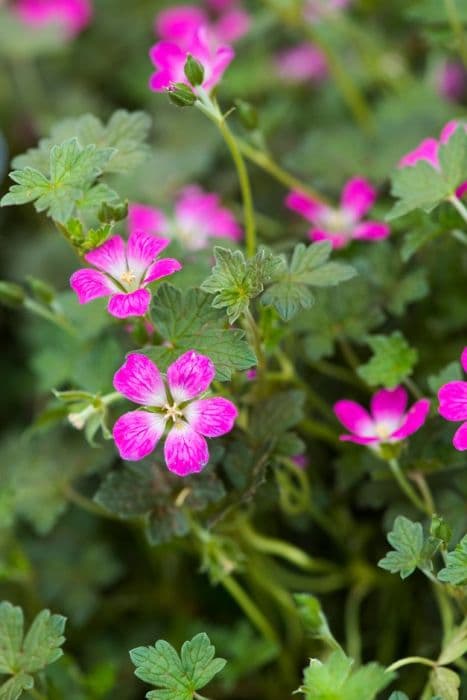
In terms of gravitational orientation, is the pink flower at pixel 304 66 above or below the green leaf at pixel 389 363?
above

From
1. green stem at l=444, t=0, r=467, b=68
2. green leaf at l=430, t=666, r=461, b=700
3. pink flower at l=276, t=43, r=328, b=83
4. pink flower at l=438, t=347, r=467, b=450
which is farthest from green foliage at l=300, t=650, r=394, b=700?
pink flower at l=276, t=43, r=328, b=83

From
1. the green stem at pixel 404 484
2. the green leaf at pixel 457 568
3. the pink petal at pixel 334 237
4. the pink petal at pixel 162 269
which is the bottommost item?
the green stem at pixel 404 484

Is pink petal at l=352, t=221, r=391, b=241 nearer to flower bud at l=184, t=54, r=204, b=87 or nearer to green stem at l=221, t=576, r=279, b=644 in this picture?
flower bud at l=184, t=54, r=204, b=87

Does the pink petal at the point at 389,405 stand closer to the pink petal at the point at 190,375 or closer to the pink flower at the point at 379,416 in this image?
the pink flower at the point at 379,416

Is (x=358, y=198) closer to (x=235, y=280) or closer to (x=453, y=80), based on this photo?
(x=235, y=280)

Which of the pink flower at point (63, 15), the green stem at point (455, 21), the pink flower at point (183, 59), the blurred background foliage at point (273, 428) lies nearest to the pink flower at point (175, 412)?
the blurred background foliage at point (273, 428)
